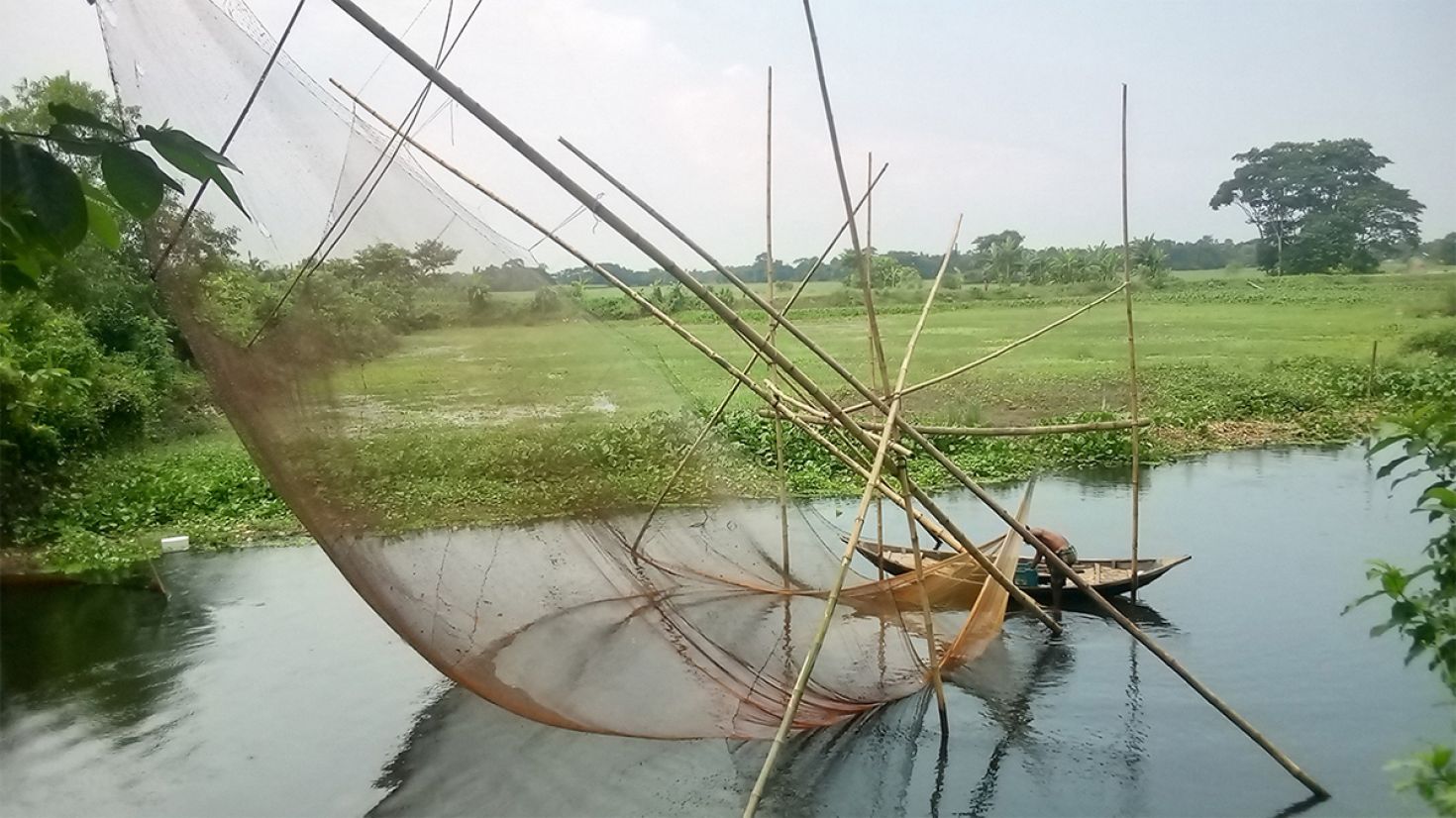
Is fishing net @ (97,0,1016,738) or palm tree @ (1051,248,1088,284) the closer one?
fishing net @ (97,0,1016,738)

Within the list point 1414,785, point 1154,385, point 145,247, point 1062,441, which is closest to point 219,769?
point 145,247

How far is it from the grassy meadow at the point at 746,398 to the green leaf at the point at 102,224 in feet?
4.17

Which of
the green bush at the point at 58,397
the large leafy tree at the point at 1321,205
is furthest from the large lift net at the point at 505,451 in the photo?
the large leafy tree at the point at 1321,205

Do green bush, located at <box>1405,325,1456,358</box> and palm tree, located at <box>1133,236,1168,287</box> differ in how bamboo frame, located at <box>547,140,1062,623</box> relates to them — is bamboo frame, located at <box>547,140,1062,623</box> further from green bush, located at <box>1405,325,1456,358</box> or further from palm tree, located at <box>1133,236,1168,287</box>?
palm tree, located at <box>1133,236,1168,287</box>

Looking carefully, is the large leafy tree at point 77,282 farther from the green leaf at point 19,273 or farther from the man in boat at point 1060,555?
the man in boat at point 1060,555

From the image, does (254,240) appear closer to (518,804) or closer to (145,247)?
(145,247)

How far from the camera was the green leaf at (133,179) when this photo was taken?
778mm

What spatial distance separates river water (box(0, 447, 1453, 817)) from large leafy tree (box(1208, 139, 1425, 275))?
1.84 m

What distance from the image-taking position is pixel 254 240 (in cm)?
206

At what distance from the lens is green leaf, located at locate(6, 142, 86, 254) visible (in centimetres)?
74

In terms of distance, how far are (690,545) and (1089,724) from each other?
4.61 ft

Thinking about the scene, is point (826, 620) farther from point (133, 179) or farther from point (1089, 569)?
point (1089, 569)

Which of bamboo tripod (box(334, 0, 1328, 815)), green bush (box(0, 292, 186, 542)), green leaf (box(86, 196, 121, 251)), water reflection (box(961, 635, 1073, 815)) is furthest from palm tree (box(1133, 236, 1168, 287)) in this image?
green leaf (box(86, 196, 121, 251))

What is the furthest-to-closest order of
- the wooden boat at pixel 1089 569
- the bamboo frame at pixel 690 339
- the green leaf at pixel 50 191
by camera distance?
the wooden boat at pixel 1089 569 < the bamboo frame at pixel 690 339 < the green leaf at pixel 50 191
